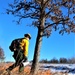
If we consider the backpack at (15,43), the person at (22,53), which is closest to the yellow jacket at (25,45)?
the person at (22,53)

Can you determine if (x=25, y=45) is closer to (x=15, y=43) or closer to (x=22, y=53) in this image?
(x=22, y=53)

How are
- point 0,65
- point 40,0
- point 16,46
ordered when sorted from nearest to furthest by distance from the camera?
point 0,65 < point 16,46 < point 40,0

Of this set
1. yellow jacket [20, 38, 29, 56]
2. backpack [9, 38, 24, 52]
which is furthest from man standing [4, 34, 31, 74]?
backpack [9, 38, 24, 52]

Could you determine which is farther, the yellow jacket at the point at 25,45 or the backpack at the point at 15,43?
the yellow jacket at the point at 25,45

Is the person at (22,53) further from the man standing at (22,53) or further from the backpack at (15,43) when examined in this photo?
the backpack at (15,43)

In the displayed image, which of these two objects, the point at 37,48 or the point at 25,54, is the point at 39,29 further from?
the point at 25,54

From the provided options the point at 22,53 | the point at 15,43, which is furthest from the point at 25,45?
the point at 15,43

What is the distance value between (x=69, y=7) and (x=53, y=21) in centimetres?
149

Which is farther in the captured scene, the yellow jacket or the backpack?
the yellow jacket

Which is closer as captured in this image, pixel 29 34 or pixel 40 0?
pixel 29 34

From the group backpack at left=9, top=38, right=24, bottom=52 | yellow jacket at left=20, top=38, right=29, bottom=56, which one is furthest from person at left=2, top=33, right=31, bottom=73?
backpack at left=9, top=38, right=24, bottom=52

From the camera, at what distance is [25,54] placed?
1496 cm

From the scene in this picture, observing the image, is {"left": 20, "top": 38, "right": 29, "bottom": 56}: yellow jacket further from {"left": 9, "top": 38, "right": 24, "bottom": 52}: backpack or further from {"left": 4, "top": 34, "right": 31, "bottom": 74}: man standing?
{"left": 9, "top": 38, "right": 24, "bottom": 52}: backpack

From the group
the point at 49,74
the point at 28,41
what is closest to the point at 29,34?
the point at 28,41
